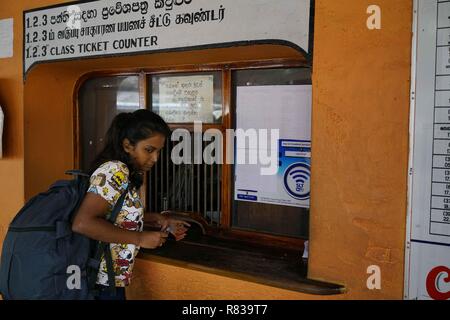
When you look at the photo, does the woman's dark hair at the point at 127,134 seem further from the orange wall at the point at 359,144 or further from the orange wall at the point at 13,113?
the orange wall at the point at 13,113

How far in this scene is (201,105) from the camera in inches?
123

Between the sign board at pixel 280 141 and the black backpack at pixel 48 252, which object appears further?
the sign board at pixel 280 141

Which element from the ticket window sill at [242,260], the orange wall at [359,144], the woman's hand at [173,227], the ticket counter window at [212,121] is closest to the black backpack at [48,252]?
the woman's hand at [173,227]

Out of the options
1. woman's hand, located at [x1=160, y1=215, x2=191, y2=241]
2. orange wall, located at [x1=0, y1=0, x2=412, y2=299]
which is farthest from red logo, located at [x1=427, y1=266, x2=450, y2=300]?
woman's hand, located at [x1=160, y1=215, x2=191, y2=241]

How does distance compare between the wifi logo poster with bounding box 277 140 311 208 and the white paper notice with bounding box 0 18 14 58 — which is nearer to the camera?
the wifi logo poster with bounding box 277 140 311 208

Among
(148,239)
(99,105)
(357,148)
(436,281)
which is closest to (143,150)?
(148,239)

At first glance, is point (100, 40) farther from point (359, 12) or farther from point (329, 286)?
point (329, 286)

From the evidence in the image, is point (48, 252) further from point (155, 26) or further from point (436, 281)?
point (436, 281)

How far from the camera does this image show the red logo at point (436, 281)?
6.41ft

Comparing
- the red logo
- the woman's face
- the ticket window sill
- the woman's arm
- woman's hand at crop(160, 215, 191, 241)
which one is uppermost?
the woman's face

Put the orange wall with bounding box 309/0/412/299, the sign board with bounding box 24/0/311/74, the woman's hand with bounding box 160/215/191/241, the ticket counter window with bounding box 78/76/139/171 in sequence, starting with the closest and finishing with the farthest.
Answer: the orange wall with bounding box 309/0/412/299, the sign board with bounding box 24/0/311/74, the woman's hand with bounding box 160/215/191/241, the ticket counter window with bounding box 78/76/139/171

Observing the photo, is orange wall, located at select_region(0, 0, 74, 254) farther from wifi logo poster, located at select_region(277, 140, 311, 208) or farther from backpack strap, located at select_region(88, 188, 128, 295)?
wifi logo poster, located at select_region(277, 140, 311, 208)

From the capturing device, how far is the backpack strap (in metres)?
2.07

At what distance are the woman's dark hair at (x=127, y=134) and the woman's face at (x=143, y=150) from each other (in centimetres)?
2
